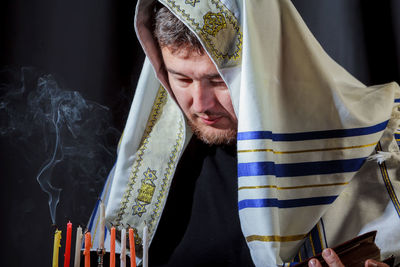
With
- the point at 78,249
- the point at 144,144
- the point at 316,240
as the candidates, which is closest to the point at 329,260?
the point at 316,240

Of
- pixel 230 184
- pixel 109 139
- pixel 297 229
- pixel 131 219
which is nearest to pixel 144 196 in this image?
pixel 131 219

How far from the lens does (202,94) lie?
6.69ft

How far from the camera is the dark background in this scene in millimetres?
2230

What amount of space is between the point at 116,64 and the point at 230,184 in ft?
3.19

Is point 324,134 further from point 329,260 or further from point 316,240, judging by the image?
point 329,260

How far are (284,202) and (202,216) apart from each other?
56cm

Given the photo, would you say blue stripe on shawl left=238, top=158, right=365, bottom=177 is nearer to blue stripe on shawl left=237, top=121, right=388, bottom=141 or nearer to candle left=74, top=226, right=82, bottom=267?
blue stripe on shawl left=237, top=121, right=388, bottom=141

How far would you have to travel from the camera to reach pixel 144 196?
214 cm

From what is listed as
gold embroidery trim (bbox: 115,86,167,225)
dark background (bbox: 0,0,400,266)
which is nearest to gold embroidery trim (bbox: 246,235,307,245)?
gold embroidery trim (bbox: 115,86,167,225)

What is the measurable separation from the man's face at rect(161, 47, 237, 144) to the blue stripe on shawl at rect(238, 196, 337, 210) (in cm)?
57

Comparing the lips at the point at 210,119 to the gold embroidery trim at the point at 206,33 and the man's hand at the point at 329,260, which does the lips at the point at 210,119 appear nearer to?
the gold embroidery trim at the point at 206,33

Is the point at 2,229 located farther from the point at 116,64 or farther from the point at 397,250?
the point at 397,250

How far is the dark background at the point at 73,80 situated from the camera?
7.32 ft

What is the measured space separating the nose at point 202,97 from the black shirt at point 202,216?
11.7 inches
